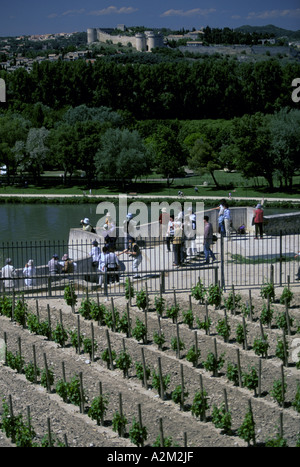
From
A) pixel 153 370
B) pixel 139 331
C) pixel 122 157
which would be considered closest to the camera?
pixel 153 370

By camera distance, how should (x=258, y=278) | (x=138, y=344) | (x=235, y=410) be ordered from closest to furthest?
1. (x=235, y=410)
2. (x=138, y=344)
3. (x=258, y=278)

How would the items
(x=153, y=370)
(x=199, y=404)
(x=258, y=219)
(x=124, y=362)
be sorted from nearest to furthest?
(x=199, y=404) < (x=153, y=370) < (x=124, y=362) < (x=258, y=219)

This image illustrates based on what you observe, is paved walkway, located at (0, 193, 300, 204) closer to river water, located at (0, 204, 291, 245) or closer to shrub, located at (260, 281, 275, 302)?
river water, located at (0, 204, 291, 245)

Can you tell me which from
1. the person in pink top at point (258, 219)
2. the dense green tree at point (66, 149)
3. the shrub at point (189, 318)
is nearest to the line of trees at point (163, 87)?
the dense green tree at point (66, 149)

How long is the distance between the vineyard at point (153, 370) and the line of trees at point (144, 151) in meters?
35.4

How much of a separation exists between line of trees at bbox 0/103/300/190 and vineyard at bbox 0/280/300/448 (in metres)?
35.4

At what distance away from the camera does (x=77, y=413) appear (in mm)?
12234

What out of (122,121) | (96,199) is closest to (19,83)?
(122,121)

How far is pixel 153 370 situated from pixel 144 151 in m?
47.2

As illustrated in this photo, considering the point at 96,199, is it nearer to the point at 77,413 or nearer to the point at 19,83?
the point at 77,413

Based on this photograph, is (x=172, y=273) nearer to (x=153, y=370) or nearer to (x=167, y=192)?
(x=153, y=370)

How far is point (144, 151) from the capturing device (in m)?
59.2

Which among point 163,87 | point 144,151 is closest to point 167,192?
point 144,151

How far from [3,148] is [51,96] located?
45.6 m
